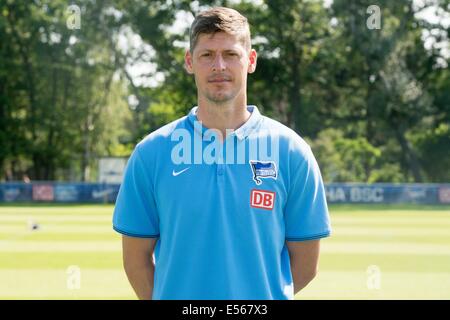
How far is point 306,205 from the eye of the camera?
9.70ft

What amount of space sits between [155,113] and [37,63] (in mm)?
9859

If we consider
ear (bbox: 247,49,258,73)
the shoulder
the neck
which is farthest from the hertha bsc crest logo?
ear (bbox: 247,49,258,73)

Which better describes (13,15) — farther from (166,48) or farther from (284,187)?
(284,187)

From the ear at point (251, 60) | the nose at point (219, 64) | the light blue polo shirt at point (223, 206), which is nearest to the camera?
the light blue polo shirt at point (223, 206)

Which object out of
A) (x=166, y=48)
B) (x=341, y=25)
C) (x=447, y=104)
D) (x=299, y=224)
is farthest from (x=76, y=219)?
(x=447, y=104)

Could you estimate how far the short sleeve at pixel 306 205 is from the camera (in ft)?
9.58

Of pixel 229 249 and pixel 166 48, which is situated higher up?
pixel 166 48

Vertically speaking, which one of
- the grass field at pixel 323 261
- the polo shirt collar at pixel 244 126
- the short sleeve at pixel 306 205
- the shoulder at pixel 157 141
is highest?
the polo shirt collar at pixel 244 126

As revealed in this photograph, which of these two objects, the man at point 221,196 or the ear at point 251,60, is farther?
the ear at point 251,60

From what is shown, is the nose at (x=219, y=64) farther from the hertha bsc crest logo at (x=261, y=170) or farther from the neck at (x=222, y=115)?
the hertha bsc crest logo at (x=261, y=170)

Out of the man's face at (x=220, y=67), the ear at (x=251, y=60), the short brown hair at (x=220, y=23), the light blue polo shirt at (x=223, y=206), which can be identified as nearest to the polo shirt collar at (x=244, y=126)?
the light blue polo shirt at (x=223, y=206)

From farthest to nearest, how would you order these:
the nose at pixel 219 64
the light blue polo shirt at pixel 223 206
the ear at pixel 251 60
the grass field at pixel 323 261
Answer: the grass field at pixel 323 261 → the ear at pixel 251 60 → the nose at pixel 219 64 → the light blue polo shirt at pixel 223 206

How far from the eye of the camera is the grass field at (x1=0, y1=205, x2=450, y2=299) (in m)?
9.50

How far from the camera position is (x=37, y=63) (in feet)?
163
